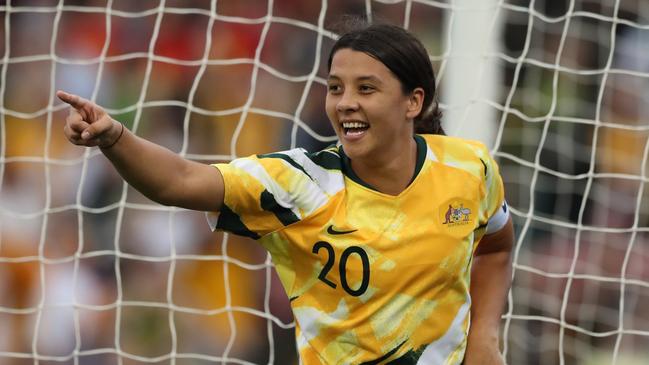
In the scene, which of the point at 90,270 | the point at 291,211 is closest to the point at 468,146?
the point at 291,211

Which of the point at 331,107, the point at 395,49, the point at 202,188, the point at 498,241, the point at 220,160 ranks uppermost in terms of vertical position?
the point at 395,49

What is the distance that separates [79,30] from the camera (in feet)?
15.1

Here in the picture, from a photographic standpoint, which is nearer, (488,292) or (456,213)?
(456,213)

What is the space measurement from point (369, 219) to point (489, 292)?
1.44 ft

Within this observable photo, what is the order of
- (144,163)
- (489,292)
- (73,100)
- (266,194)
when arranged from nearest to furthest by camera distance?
(73,100)
(144,163)
(266,194)
(489,292)

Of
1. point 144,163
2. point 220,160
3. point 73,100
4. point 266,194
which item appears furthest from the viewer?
point 220,160

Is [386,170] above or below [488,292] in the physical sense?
above

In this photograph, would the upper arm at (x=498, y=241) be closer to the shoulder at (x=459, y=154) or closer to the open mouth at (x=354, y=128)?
the shoulder at (x=459, y=154)

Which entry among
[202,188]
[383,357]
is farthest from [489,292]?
[202,188]

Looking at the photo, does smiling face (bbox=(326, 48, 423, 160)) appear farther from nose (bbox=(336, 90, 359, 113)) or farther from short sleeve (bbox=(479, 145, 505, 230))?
short sleeve (bbox=(479, 145, 505, 230))

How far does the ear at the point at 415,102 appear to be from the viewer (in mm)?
2117

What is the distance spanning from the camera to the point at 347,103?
200cm

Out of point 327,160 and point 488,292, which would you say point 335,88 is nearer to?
point 327,160

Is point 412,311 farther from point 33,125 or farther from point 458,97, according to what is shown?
point 33,125
